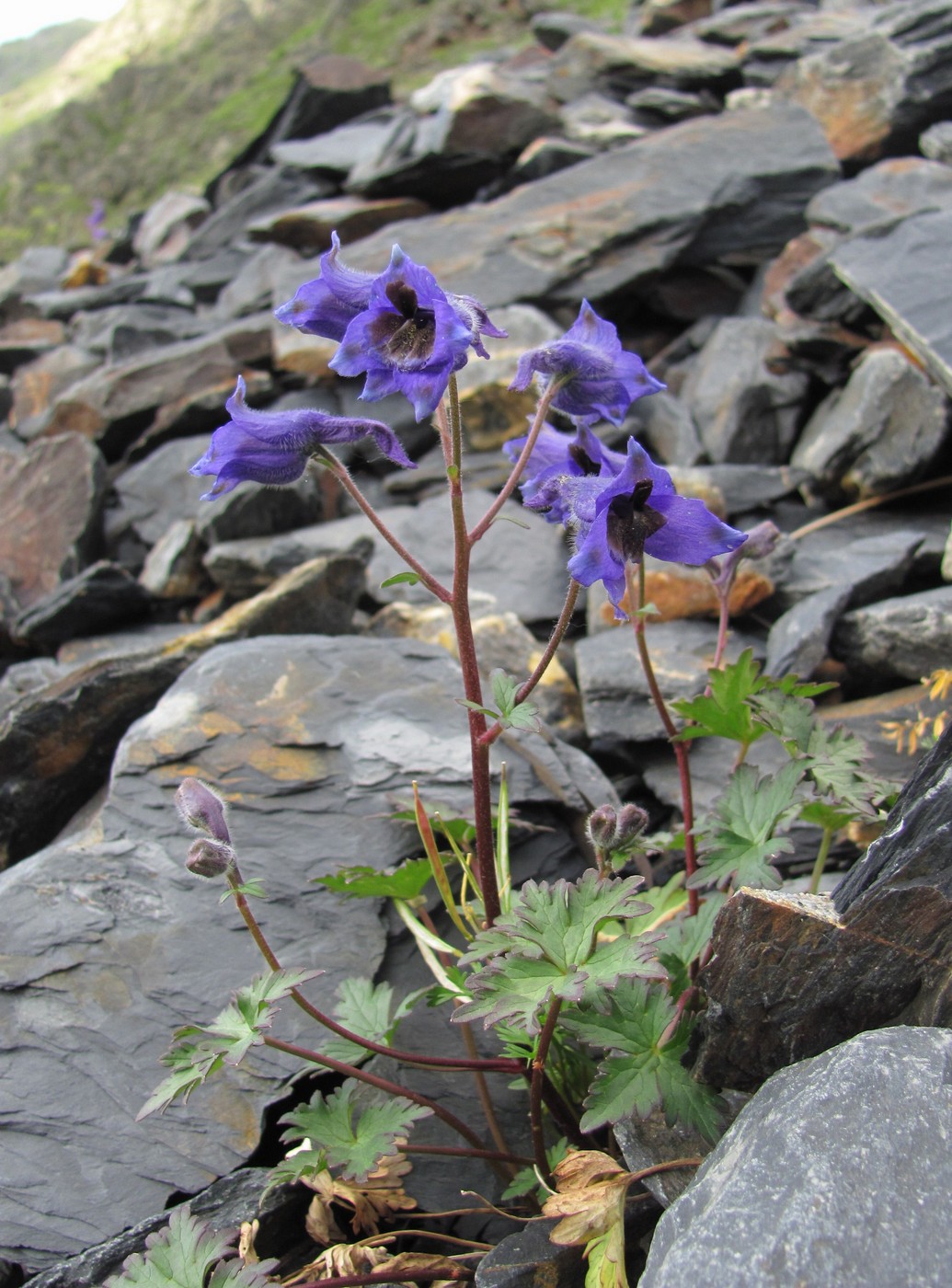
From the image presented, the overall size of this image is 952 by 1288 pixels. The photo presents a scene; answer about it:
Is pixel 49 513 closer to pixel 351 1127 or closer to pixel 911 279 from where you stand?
pixel 911 279

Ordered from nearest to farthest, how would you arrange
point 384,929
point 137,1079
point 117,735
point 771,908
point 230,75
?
point 771,908 < point 137,1079 < point 384,929 < point 117,735 < point 230,75

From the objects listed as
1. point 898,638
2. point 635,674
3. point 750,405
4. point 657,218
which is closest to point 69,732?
point 635,674

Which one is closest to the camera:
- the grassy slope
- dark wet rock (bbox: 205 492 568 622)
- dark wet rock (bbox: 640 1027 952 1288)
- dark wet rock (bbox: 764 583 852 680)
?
dark wet rock (bbox: 640 1027 952 1288)

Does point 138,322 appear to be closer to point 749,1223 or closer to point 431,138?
point 431,138

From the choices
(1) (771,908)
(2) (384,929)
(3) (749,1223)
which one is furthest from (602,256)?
(3) (749,1223)

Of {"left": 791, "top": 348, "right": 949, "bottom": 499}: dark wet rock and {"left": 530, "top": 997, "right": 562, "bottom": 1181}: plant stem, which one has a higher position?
{"left": 530, "top": 997, "right": 562, "bottom": 1181}: plant stem

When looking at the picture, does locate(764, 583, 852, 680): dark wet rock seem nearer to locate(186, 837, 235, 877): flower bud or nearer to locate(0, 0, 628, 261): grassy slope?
locate(186, 837, 235, 877): flower bud

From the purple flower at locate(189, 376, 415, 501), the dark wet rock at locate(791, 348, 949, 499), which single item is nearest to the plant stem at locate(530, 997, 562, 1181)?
the purple flower at locate(189, 376, 415, 501)
